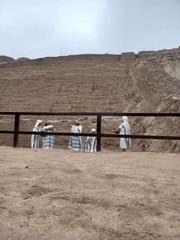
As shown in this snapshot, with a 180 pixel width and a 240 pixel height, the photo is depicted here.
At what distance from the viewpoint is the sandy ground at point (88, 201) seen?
4.40m

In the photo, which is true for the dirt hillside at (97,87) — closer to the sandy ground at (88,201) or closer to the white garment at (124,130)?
the white garment at (124,130)

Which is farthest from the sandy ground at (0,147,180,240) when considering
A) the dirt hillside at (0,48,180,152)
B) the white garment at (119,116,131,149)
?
the dirt hillside at (0,48,180,152)

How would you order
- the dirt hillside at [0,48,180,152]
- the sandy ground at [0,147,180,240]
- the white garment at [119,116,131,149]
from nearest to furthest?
the sandy ground at [0,147,180,240] → the white garment at [119,116,131,149] → the dirt hillside at [0,48,180,152]

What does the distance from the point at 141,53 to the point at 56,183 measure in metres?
30.6

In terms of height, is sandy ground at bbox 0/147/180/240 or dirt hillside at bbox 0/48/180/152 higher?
dirt hillside at bbox 0/48/180/152

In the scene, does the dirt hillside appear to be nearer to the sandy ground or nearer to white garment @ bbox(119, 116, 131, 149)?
white garment @ bbox(119, 116, 131, 149)

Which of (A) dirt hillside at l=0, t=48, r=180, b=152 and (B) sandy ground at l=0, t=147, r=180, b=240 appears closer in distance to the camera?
(B) sandy ground at l=0, t=147, r=180, b=240

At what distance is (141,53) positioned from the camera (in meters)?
35.7

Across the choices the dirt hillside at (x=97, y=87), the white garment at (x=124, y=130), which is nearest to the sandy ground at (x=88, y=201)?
the white garment at (x=124, y=130)

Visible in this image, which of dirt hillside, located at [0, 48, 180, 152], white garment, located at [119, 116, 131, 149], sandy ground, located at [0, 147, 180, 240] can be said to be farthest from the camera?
dirt hillside, located at [0, 48, 180, 152]

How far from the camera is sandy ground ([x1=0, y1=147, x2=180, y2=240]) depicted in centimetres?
440

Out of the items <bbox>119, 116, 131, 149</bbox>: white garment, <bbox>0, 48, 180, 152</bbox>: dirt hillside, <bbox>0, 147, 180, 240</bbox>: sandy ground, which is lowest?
<bbox>0, 147, 180, 240</bbox>: sandy ground

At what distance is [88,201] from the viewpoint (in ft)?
17.2

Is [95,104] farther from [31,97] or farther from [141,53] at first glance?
[141,53]
